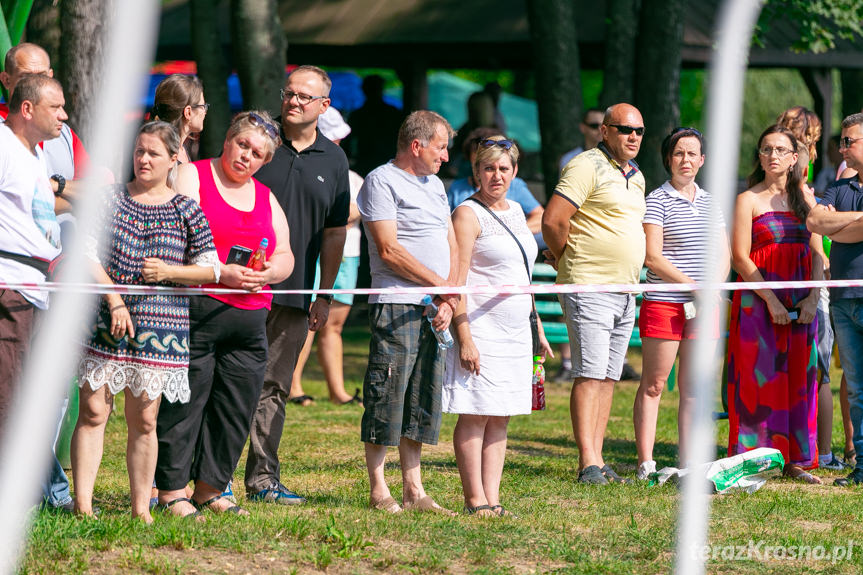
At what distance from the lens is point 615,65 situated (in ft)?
40.7

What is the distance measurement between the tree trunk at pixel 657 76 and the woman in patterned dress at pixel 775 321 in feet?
15.9

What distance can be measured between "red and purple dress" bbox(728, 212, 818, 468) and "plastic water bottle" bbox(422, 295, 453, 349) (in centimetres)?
229

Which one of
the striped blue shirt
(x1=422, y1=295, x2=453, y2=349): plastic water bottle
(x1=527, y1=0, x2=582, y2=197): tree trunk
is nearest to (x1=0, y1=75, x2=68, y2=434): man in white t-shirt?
(x1=422, y1=295, x2=453, y2=349): plastic water bottle

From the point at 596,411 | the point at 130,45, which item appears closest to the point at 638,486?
the point at 596,411

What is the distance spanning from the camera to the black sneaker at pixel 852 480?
6781 mm

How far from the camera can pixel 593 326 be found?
673cm

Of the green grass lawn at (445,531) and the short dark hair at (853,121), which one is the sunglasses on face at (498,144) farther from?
the short dark hair at (853,121)

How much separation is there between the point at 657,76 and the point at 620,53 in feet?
1.85

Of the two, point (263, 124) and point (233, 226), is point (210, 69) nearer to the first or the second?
point (263, 124)

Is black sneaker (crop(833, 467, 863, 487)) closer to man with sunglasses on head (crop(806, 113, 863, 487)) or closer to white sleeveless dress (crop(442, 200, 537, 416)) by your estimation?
man with sunglasses on head (crop(806, 113, 863, 487))

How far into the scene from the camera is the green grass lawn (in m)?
4.65

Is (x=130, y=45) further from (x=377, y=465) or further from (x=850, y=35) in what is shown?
(x=850, y=35)

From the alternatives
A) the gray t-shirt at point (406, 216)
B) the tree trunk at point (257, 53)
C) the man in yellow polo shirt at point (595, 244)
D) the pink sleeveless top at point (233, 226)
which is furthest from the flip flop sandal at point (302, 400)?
the pink sleeveless top at point (233, 226)

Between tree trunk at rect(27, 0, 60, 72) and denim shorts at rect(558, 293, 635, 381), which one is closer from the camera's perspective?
denim shorts at rect(558, 293, 635, 381)
